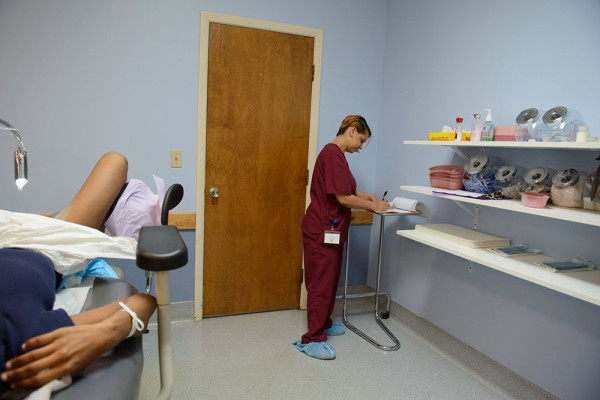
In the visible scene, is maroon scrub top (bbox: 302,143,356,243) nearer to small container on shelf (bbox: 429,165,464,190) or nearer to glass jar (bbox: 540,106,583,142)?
small container on shelf (bbox: 429,165,464,190)

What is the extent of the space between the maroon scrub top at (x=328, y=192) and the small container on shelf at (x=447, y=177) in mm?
470

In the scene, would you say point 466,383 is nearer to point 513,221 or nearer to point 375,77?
point 513,221

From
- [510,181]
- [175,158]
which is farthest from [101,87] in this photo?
[510,181]

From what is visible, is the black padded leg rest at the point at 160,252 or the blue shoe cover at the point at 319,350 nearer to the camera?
the black padded leg rest at the point at 160,252

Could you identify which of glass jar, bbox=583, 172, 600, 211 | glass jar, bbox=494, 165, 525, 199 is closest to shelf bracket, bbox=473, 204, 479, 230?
glass jar, bbox=494, 165, 525, 199

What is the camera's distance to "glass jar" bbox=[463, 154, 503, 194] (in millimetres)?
1867

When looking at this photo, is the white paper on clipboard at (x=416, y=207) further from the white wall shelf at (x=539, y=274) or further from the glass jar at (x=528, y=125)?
the glass jar at (x=528, y=125)

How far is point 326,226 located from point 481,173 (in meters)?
0.87

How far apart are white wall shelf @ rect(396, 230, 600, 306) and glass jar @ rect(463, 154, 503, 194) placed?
31cm

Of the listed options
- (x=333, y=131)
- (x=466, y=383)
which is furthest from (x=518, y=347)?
(x=333, y=131)

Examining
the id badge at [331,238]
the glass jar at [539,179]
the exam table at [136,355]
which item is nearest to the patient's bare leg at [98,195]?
the exam table at [136,355]

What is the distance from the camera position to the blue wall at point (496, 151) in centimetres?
159

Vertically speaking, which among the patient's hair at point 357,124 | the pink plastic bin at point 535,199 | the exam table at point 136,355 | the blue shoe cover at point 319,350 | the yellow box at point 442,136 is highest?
the patient's hair at point 357,124

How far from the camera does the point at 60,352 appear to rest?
72cm
